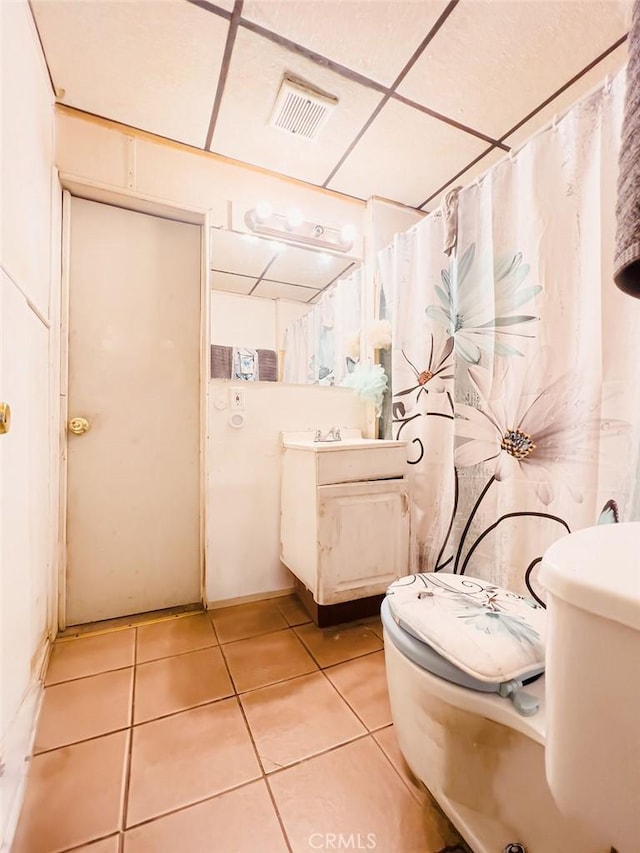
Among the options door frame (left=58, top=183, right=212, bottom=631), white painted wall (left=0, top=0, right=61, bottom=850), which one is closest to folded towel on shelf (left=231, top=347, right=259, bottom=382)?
door frame (left=58, top=183, right=212, bottom=631)

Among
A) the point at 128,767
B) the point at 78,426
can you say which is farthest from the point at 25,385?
the point at 128,767

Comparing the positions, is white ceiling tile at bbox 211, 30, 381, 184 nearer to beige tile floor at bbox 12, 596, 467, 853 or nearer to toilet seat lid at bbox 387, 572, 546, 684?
toilet seat lid at bbox 387, 572, 546, 684

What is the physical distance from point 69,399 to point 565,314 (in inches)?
74.9

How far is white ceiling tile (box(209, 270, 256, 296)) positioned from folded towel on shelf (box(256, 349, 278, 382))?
1.04 feet

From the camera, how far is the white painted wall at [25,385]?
853 mm

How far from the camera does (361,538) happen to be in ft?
4.73

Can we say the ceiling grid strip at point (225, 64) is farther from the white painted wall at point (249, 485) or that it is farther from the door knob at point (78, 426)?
the door knob at point (78, 426)

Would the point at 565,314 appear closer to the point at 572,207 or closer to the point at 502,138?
the point at 572,207

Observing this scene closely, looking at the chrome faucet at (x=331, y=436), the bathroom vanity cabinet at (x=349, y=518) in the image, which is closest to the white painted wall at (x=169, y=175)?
the chrome faucet at (x=331, y=436)

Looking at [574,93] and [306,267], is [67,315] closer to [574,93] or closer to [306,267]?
[306,267]

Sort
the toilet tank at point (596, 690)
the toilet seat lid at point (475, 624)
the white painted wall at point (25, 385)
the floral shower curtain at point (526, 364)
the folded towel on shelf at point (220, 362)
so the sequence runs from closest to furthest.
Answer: the toilet tank at point (596, 690) < the toilet seat lid at point (475, 624) < the white painted wall at point (25, 385) < the floral shower curtain at point (526, 364) < the folded towel on shelf at point (220, 362)

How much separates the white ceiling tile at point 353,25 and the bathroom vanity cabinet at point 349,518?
137cm

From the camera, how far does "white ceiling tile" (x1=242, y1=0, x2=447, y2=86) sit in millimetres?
1032

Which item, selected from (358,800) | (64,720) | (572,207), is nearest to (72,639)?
(64,720)
